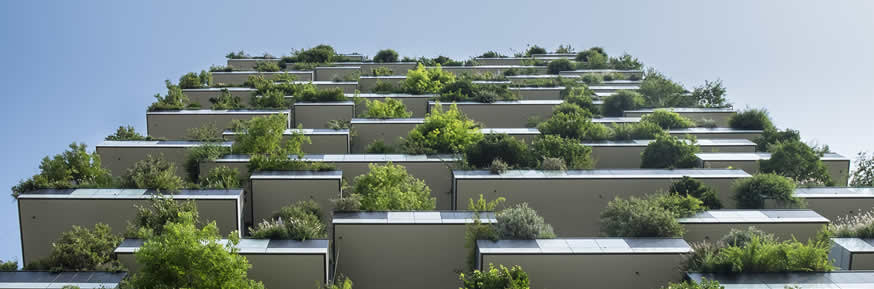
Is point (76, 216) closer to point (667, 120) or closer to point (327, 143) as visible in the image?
point (327, 143)

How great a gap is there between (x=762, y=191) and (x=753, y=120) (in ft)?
32.0

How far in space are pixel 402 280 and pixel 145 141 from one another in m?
11.8

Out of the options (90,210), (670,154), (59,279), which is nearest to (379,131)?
(670,154)

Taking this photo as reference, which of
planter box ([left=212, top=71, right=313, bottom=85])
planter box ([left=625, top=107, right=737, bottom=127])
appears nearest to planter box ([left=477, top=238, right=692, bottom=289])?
planter box ([left=625, top=107, right=737, bottom=127])

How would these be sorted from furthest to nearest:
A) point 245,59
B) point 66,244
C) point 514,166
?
1. point 245,59
2. point 514,166
3. point 66,244

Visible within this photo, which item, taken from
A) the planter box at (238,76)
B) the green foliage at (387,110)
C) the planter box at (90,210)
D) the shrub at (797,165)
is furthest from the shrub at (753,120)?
the planter box at (238,76)

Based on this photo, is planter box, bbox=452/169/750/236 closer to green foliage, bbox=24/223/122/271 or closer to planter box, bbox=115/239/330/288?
planter box, bbox=115/239/330/288

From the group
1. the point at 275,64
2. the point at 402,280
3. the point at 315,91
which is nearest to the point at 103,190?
the point at 402,280

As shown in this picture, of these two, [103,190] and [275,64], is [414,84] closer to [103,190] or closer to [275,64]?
[275,64]

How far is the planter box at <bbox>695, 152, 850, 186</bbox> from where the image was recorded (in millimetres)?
21953

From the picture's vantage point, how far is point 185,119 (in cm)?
2783

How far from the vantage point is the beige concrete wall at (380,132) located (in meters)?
26.0

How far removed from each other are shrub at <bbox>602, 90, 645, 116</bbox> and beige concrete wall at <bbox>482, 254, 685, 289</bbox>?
18128 millimetres

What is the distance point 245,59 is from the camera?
5088cm
